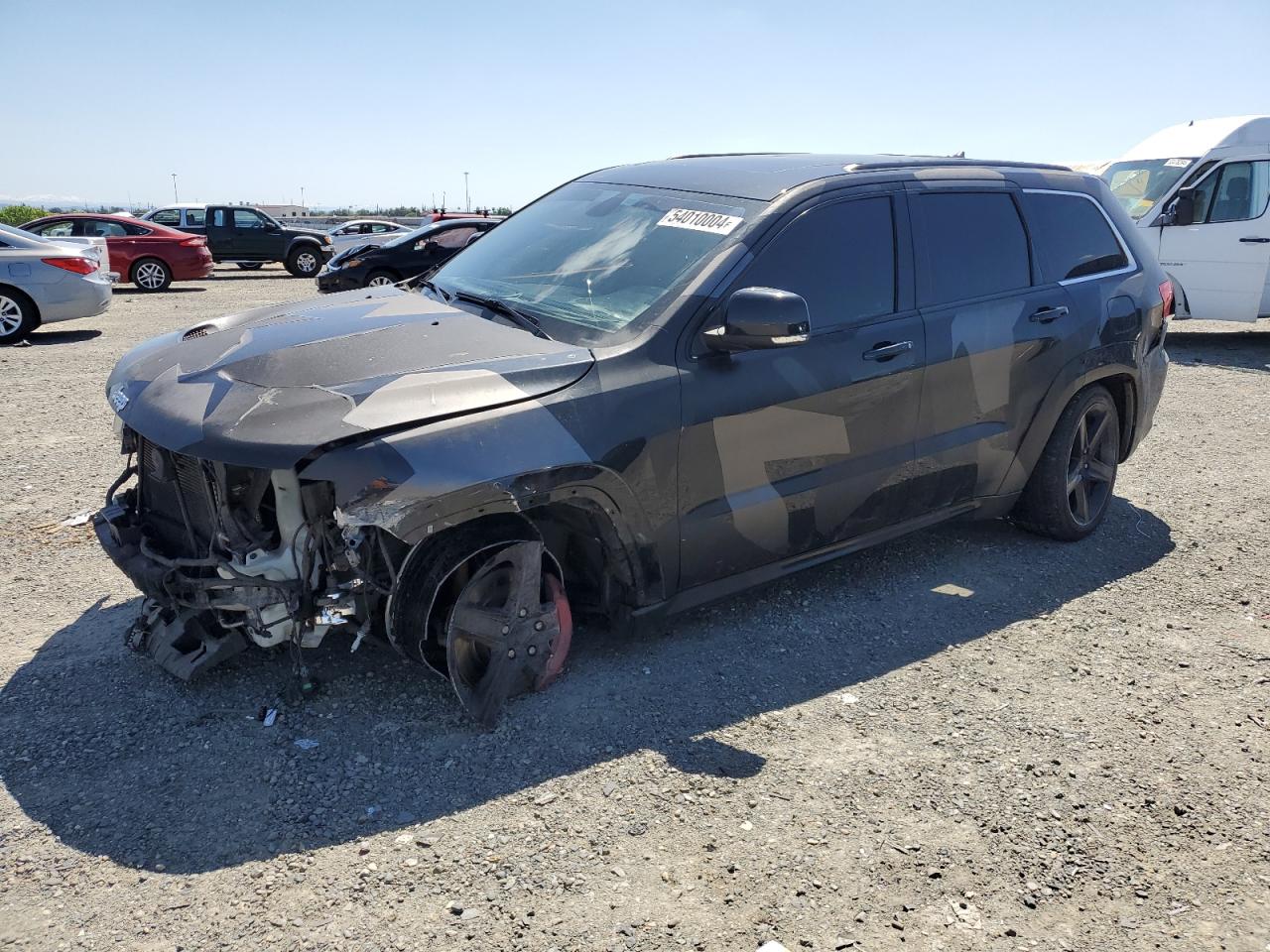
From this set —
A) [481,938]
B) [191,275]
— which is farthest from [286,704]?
[191,275]

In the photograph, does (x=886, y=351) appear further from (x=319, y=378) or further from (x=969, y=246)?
(x=319, y=378)

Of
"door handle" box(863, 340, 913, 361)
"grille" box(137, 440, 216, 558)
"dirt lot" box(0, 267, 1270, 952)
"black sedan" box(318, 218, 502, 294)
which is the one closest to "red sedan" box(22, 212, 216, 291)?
"black sedan" box(318, 218, 502, 294)

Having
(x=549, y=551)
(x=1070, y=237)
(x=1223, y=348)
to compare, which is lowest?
(x=1223, y=348)

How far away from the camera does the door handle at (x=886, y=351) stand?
13.9 ft

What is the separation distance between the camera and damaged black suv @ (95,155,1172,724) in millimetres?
3250

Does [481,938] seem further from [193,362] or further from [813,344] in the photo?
[813,344]

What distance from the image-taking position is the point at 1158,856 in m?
3.00

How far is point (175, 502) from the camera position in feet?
11.9

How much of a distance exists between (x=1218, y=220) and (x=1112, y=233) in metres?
7.93

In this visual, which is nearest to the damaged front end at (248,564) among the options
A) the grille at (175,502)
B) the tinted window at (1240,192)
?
the grille at (175,502)

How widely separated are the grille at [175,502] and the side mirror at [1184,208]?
11991 millimetres

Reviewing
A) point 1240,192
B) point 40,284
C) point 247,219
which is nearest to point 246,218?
point 247,219

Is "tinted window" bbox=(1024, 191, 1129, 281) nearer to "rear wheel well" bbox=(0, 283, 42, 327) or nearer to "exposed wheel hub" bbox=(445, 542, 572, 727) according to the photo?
"exposed wheel hub" bbox=(445, 542, 572, 727)

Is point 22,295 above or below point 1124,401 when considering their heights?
above
